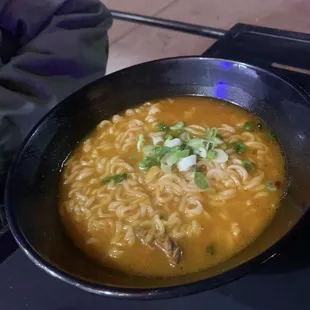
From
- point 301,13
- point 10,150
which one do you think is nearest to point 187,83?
point 10,150

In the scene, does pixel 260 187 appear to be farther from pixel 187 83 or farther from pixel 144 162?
pixel 187 83

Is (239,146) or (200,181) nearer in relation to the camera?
(200,181)

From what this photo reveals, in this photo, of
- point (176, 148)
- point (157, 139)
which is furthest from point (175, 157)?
point (157, 139)

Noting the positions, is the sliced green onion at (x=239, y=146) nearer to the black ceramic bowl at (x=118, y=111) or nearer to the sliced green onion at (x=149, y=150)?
the black ceramic bowl at (x=118, y=111)

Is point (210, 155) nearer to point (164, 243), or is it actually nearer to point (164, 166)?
Result: point (164, 166)

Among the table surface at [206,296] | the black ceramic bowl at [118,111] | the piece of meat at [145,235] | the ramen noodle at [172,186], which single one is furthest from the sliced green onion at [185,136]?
the table surface at [206,296]

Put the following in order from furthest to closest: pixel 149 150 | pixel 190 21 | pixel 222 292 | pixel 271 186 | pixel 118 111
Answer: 1. pixel 190 21
2. pixel 118 111
3. pixel 149 150
4. pixel 271 186
5. pixel 222 292
